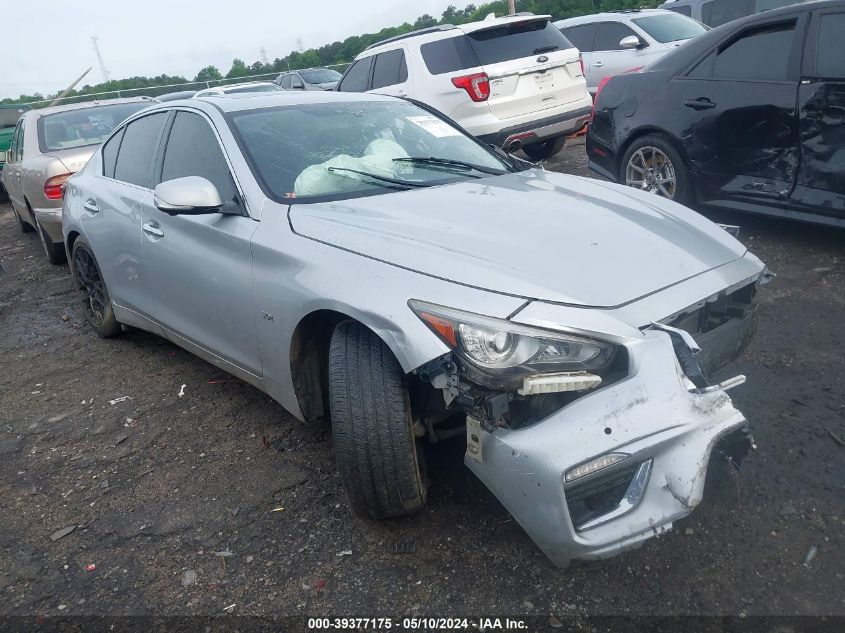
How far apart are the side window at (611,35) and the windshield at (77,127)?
677cm

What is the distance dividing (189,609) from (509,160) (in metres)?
2.71

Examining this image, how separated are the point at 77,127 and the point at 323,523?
20.6 feet

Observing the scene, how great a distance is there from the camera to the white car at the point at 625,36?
10.1 m

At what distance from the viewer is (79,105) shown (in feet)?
25.7

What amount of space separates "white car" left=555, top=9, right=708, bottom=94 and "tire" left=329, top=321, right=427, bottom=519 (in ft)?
28.4

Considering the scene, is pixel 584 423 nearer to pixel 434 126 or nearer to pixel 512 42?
pixel 434 126

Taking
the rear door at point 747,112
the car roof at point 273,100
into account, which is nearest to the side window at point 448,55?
the rear door at point 747,112

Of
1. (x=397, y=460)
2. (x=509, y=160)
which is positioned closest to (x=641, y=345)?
(x=397, y=460)

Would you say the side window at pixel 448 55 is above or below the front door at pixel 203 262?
above

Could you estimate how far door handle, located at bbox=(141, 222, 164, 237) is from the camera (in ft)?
12.0

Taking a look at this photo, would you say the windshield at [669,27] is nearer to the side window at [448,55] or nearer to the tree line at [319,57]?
the side window at [448,55]

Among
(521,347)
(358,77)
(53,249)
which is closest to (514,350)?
(521,347)

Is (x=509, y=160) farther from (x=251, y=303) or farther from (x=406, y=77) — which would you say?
(x=406, y=77)

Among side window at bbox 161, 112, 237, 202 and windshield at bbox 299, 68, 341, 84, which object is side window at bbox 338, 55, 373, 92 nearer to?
side window at bbox 161, 112, 237, 202
